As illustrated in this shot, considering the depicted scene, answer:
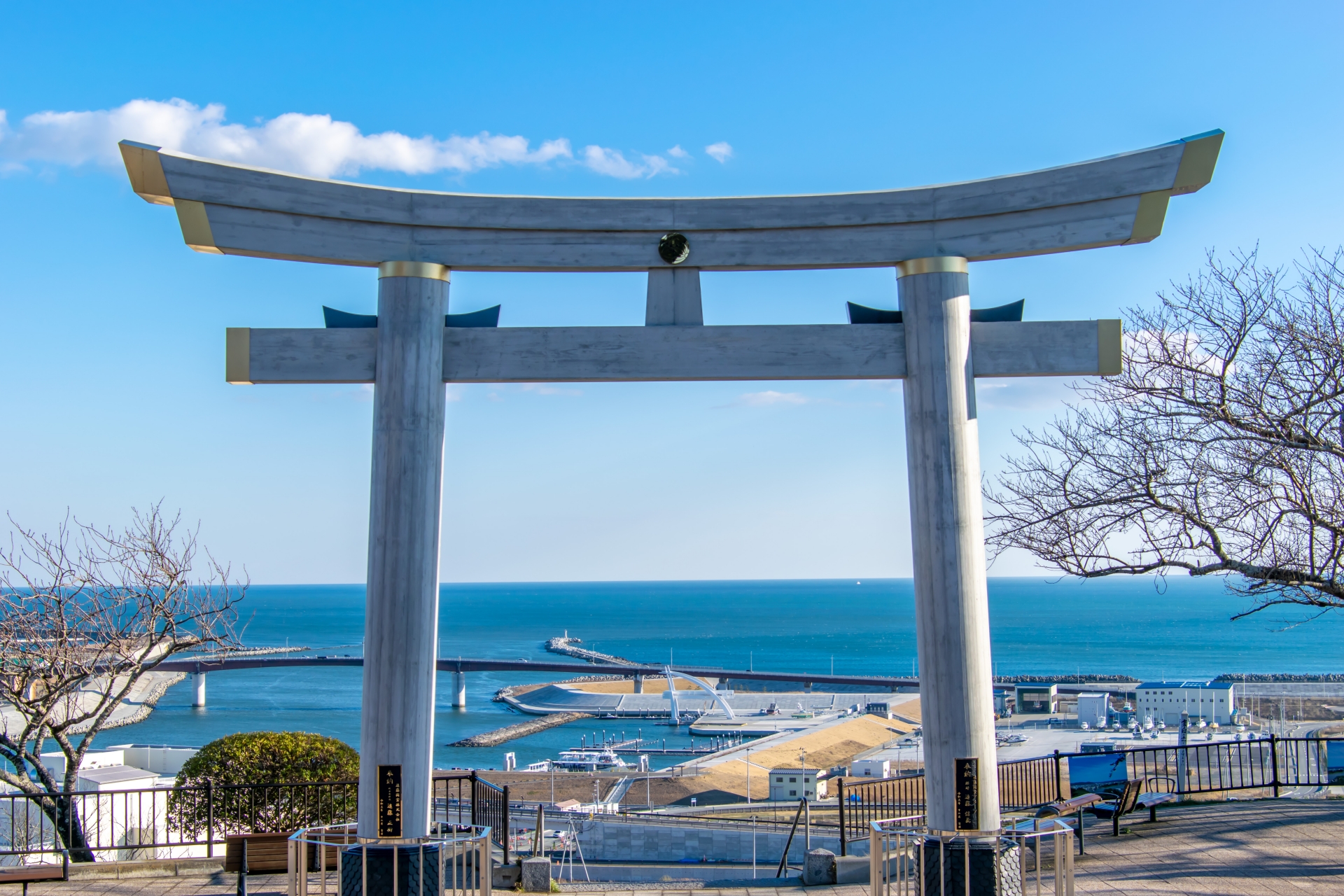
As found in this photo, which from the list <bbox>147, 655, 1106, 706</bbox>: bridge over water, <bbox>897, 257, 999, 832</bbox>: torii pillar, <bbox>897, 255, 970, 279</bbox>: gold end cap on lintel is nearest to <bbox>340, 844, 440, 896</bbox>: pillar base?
<bbox>897, 257, 999, 832</bbox>: torii pillar

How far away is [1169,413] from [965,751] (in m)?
5.84

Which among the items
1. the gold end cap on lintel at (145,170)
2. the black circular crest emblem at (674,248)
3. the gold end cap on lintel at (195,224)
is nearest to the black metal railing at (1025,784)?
the black circular crest emblem at (674,248)

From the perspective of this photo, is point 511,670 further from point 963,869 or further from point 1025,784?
point 963,869

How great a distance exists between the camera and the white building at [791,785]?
3916cm

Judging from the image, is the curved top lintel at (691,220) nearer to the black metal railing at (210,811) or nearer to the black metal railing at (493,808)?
the black metal railing at (493,808)

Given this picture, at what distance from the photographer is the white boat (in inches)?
2238

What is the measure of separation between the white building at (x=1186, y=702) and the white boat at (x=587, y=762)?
34.3m

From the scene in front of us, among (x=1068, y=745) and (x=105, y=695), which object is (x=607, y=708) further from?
(x=105, y=695)

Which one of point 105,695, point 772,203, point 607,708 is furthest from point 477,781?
point 607,708

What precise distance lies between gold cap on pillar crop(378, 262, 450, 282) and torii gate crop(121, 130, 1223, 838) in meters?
0.02

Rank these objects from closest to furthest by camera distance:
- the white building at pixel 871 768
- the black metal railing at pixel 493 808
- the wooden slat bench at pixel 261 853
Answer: the wooden slat bench at pixel 261 853 → the black metal railing at pixel 493 808 → the white building at pixel 871 768

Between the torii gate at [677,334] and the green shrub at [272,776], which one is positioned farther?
the green shrub at [272,776]

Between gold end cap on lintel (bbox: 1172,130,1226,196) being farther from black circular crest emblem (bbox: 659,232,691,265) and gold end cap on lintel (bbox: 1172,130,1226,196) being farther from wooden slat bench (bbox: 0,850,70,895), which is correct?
wooden slat bench (bbox: 0,850,70,895)

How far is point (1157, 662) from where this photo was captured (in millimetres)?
114125
